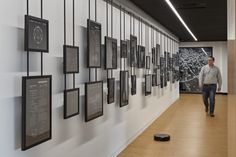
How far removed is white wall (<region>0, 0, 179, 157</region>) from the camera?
2316mm

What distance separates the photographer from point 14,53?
94.9 inches

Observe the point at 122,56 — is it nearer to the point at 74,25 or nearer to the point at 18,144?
the point at 74,25

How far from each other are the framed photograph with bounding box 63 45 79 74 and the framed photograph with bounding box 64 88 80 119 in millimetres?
229

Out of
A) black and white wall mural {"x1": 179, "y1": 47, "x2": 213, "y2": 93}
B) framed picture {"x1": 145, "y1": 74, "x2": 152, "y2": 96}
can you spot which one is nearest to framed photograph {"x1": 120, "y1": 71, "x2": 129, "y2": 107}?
framed picture {"x1": 145, "y1": 74, "x2": 152, "y2": 96}

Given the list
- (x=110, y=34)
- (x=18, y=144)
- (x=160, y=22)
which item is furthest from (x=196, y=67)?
(x=18, y=144)

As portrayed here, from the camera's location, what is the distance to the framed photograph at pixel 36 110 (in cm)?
243

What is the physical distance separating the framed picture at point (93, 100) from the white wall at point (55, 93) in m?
0.08

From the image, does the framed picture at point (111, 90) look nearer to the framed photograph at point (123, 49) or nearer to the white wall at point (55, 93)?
the white wall at point (55, 93)

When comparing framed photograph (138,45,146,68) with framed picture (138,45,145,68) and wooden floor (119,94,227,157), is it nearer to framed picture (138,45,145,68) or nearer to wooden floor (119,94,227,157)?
framed picture (138,45,145,68)

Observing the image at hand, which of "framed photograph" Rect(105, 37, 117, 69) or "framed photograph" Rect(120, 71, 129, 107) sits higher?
"framed photograph" Rect(105, 37, 117, 69)

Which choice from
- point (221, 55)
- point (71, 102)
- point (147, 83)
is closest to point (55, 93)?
point (71, 102)

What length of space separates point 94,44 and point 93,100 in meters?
0.72

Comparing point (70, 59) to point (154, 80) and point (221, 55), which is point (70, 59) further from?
point (221, 55)

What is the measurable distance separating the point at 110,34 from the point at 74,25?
1257 mm
